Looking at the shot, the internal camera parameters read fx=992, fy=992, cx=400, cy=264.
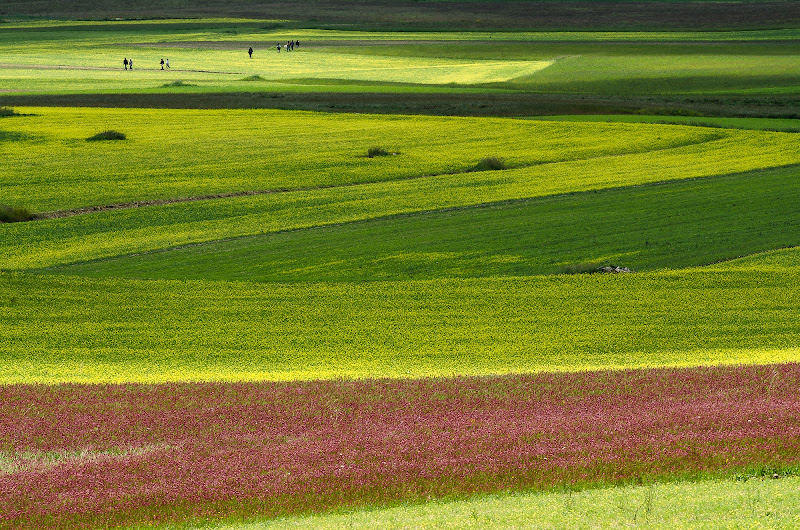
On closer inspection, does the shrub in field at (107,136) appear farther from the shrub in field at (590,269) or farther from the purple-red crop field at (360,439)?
the purple-red crop field at (360,439)

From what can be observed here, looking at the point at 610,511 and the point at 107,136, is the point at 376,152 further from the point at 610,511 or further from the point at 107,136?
the point at 610,511

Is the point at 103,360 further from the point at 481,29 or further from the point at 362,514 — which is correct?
the point at 481,29

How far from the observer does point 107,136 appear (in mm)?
66562

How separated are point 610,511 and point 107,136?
6028cm

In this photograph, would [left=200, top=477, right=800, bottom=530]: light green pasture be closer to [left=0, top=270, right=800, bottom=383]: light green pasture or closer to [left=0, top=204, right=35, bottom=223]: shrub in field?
[left=0, top=270, right=800, bottom=383]: light green pasture

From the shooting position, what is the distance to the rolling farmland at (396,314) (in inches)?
534

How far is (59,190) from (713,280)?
32.9 meters

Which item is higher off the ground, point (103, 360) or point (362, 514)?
point (362, 514)

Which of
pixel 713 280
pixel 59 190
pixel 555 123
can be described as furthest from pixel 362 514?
pixel 555 123

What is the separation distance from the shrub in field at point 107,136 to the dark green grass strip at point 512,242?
97.7 ft

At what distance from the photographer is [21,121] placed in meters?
72.8

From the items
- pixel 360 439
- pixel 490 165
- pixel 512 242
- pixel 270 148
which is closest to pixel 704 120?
pixel 490 165

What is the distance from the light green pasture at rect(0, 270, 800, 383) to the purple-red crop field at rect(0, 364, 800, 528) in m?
3.10

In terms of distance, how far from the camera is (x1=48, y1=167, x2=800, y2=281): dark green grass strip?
3475 centimetres
